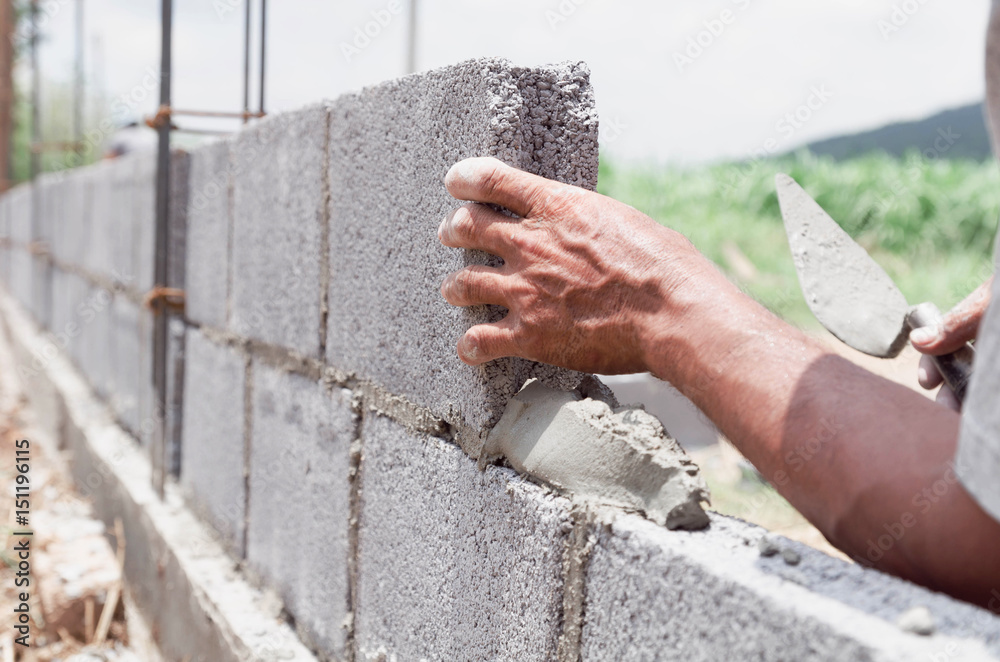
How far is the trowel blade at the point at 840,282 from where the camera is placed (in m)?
1.56

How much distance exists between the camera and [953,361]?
1.53 m

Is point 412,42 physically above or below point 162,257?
above

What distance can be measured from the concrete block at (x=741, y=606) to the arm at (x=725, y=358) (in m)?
0.08

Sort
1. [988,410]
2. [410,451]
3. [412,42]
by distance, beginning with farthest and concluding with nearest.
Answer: [412,42] → [410,451] → [988,410]

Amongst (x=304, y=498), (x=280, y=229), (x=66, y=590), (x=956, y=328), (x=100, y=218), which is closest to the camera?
(x=956, y=328)

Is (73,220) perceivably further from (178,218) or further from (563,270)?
(563,270)

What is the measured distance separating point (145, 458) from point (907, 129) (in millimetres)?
29120

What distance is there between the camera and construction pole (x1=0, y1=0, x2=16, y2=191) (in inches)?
530

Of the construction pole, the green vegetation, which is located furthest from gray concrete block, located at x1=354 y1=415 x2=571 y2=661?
the construction pole

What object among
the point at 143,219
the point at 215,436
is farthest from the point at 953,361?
the point at 143,219

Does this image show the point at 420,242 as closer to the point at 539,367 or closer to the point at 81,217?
the point at 539,367

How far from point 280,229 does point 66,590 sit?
1.97 metres

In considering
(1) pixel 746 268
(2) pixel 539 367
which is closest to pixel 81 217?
(2) pixel 539 367

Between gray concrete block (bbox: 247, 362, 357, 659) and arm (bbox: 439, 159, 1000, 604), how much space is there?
818 mm
